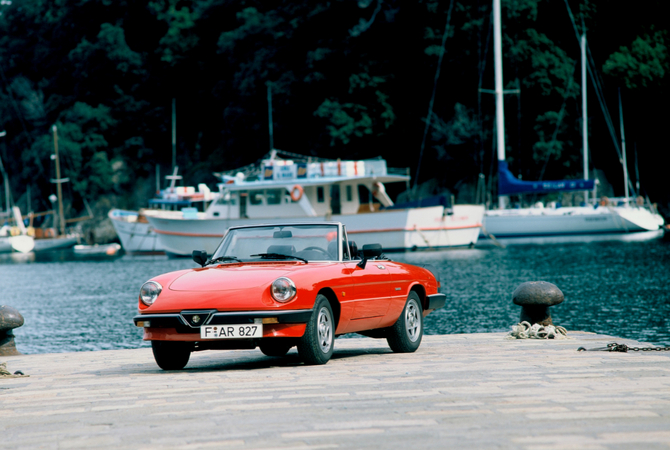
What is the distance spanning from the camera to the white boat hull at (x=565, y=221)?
5416 cm

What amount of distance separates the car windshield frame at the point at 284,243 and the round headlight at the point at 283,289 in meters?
0.89

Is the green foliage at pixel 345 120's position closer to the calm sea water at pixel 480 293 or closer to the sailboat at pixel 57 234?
the calm sea water at pixel 480 293

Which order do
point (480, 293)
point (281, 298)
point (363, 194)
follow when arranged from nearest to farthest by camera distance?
point (281, 298) < point (480, 293) < point (363, 194)

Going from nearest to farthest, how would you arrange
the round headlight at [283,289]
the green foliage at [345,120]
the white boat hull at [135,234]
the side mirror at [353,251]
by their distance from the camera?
the round headlight at [283,289] → the side mirror at [353,251] → the green foliage at [345,120] → the white boat hull at [135,234]

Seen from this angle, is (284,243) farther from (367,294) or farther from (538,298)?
(538,298)

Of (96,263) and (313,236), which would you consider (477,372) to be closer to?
(313,236)

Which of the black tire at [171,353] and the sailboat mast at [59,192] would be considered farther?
the sailboat mast at [59,192]

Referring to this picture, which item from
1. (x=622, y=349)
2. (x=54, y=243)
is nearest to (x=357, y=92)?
(x=54, y=243)

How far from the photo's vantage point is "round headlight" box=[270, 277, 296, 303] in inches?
316

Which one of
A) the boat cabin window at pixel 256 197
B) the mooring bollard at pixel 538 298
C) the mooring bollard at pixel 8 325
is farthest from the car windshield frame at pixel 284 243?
the boat cabin window at pixel 256 197

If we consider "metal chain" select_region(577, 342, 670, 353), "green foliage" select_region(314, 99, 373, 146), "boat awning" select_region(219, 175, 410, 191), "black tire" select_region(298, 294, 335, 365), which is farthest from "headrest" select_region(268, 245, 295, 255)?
"green foliage" select_region(314, 99, 373, 146)

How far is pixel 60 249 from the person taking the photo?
7444cm

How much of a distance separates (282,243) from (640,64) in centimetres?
5125

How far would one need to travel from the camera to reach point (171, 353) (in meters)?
8.57
